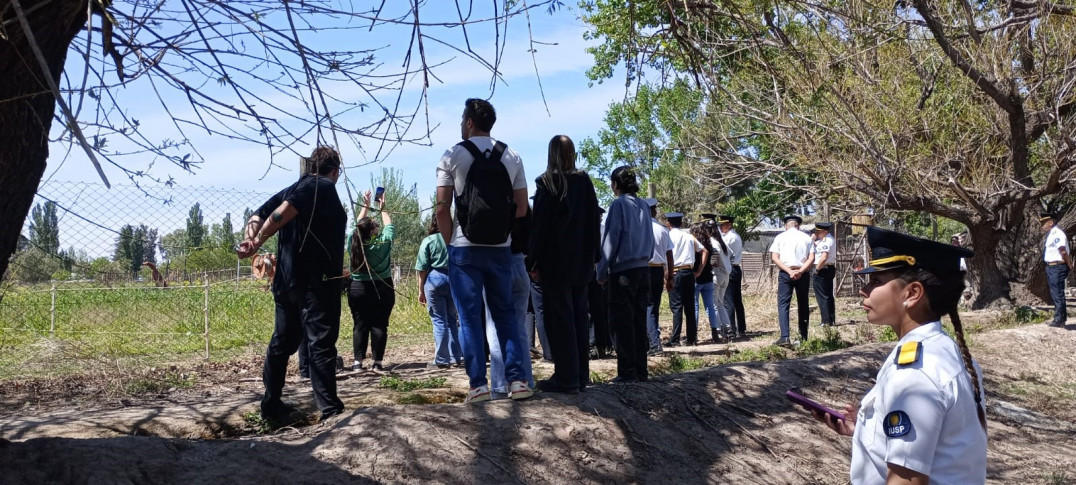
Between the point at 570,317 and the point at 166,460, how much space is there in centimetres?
269

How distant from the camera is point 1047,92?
519 inches

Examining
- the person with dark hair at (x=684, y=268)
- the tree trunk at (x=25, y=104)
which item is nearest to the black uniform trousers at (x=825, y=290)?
the person with dark hair at (x=684, y=268)

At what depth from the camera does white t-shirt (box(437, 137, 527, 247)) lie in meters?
5.82

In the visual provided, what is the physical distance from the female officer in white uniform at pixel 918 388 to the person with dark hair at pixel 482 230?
3.01 metres

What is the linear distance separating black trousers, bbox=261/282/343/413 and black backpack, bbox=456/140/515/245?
0.97 metres

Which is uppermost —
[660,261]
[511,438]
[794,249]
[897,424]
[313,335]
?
[794,249]

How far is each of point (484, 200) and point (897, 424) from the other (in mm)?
3443

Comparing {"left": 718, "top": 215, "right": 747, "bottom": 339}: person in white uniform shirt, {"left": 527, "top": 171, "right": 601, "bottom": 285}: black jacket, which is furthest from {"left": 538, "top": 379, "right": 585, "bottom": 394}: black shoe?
{"left": 718, "top": 215, "right": 747, "bottom": 339}: person in white uniform shirt

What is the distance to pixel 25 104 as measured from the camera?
3.60 meters

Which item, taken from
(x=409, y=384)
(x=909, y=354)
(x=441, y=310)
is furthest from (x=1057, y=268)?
(x=909, y=354)

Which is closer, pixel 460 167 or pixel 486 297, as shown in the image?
pixel 460 167

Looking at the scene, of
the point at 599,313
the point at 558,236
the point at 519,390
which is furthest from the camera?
the point at 599,313

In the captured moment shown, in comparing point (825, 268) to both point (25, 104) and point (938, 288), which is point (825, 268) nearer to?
point (938, 288)

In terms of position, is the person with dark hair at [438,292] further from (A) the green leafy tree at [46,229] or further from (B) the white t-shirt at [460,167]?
(A) the green leafy tree at [46,229]
